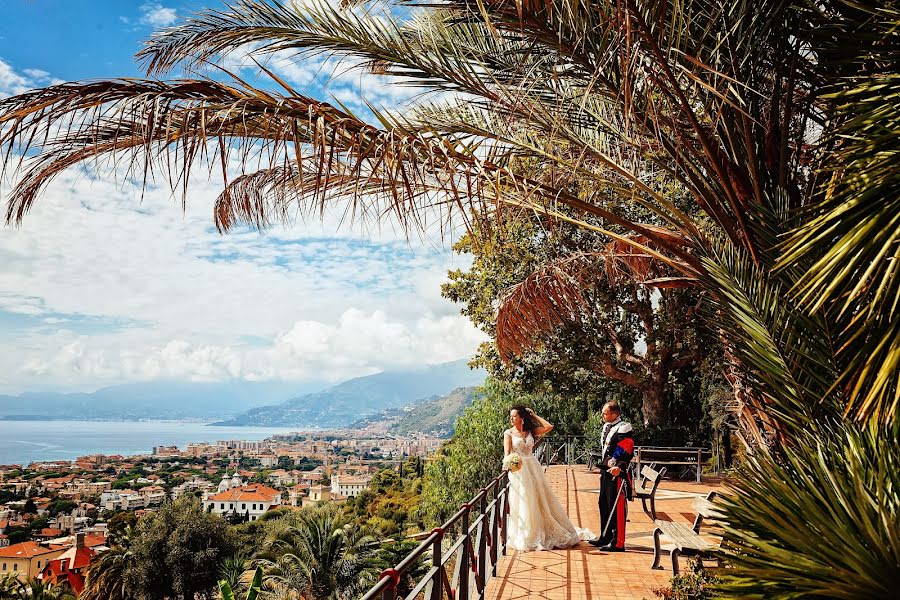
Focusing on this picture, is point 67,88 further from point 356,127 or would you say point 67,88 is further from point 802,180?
point 802,180

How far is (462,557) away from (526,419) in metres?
2.97

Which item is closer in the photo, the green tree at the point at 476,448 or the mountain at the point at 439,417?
the green tree at the point at 476,448

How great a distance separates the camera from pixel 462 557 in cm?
521

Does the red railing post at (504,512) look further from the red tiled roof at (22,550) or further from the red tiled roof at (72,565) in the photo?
the red tiled roof at (22,550)

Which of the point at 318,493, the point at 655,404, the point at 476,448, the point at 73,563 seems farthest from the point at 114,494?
the point at 655,404

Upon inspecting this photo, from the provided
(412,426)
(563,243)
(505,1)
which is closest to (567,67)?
(505,1)

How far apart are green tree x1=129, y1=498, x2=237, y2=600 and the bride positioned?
4048 centimetres

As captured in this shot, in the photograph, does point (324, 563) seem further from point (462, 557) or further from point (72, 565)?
point (462, 557)

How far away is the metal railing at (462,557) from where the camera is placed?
3139 millimetres

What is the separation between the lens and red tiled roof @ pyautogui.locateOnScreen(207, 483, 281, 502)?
63.8 m

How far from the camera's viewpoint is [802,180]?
Answer: 4.52 m

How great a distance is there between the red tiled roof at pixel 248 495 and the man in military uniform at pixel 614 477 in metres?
61.7

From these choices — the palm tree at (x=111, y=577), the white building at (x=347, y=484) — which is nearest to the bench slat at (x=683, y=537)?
the palm tree at (x=111, y=577)

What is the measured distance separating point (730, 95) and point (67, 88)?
395cm
